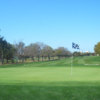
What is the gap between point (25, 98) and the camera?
7.93m

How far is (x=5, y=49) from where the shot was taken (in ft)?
177

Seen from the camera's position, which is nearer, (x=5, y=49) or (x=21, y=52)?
(x=5, y=49)

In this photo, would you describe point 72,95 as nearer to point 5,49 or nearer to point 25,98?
point 25,98

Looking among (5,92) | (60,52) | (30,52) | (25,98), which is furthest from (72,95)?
(60,52)

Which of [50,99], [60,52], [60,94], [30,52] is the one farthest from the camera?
[60,52]

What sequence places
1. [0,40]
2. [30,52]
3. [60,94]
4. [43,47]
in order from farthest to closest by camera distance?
1. [43,47]
2. [30,52]
3. [0,40]
4. [60,94]

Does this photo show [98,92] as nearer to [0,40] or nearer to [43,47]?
[0,40]

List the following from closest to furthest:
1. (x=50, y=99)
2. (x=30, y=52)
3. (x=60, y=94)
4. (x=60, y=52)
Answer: (x=50, y=99) → (x=60, y=94) → (x=30, y=52) → (x=60, y=52)

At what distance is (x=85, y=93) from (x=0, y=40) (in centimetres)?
4707

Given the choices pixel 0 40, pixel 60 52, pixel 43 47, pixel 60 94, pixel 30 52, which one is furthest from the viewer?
pixel 60 52

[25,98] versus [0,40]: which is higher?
[0,40]

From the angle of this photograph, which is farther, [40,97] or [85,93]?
[85,93]

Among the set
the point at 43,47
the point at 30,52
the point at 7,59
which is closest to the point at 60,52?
the point at 43,47

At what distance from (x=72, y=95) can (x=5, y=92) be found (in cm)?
288
